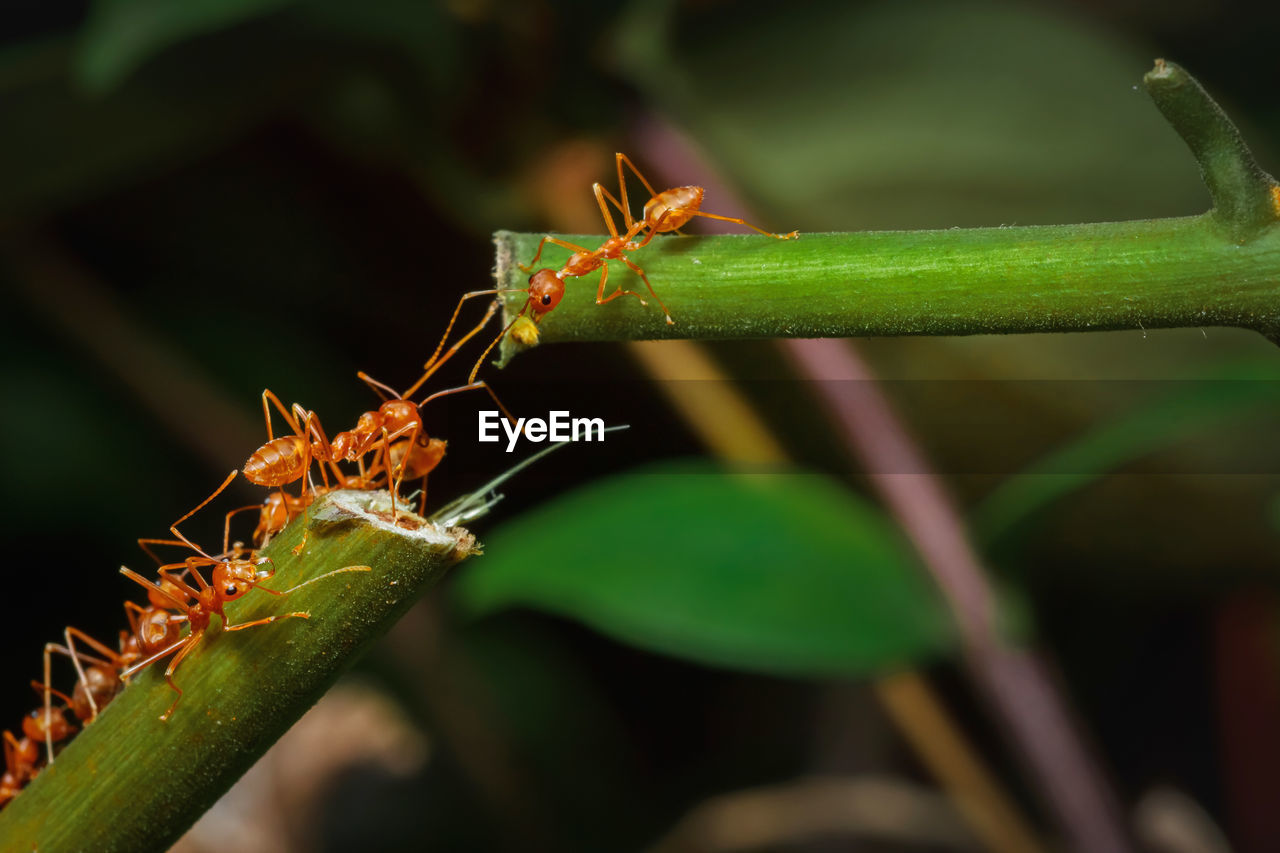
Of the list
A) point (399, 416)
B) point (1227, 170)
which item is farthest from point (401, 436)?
point (1227, 170)

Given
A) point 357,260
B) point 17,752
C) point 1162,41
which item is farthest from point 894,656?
point 1162,41

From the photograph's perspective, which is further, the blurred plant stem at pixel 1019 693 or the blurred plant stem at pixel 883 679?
the blurred plant stem at pixel 883 679

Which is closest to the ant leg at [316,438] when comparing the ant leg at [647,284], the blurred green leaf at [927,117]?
the ant leg at [647,284]

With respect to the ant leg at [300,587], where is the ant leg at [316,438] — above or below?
above

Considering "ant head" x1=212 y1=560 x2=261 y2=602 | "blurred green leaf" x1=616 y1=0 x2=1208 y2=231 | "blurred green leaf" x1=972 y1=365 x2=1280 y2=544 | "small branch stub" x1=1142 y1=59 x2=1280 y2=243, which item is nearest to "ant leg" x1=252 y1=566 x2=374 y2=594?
"ant head" x1=212 y1=560 x2=261 y2=602

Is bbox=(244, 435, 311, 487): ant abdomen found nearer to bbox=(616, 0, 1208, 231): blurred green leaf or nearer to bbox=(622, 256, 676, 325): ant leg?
bbox=(622, 256, 676, 325): ant leg

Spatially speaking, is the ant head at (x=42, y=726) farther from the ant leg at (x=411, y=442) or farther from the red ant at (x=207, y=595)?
the ant leg at (x=411, y=442)

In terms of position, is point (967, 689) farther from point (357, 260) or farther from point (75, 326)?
point (75, 326)
